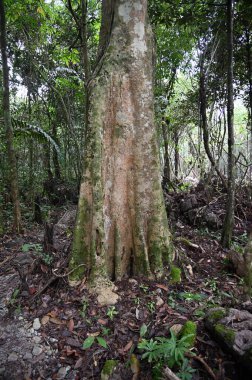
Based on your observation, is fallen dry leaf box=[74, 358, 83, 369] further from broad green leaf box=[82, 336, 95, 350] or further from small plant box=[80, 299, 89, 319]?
small plant box=[80, 299, 89, 319]

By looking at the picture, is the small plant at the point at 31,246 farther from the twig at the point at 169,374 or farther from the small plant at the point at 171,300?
the twig at the point at 169,374

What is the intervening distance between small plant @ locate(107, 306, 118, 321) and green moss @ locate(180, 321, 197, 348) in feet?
2.89

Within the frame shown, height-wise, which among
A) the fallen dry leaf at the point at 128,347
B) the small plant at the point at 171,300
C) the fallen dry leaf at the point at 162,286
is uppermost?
the fallen dry leaf at the point at 162,286

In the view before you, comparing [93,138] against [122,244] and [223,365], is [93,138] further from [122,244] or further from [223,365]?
[223,365]

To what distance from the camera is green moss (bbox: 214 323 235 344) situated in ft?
8.42

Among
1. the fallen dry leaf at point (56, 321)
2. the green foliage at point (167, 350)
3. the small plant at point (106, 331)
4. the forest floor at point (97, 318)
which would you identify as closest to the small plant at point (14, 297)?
the forest floor at point (97, 318)

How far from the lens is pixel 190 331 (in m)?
2.80

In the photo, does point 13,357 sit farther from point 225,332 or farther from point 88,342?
point 225,332

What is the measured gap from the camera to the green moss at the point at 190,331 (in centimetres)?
274

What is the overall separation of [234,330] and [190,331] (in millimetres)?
425

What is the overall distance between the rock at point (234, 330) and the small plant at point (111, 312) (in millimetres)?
1085

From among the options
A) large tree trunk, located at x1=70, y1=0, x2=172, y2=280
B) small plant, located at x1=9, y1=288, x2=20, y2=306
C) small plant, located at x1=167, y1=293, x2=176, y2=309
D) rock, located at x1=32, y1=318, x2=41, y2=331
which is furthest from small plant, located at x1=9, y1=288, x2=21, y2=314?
small plant, located at x1=167, y1=293, x2=176, y2=309

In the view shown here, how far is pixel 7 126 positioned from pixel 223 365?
235 inches

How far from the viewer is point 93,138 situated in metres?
3.78
